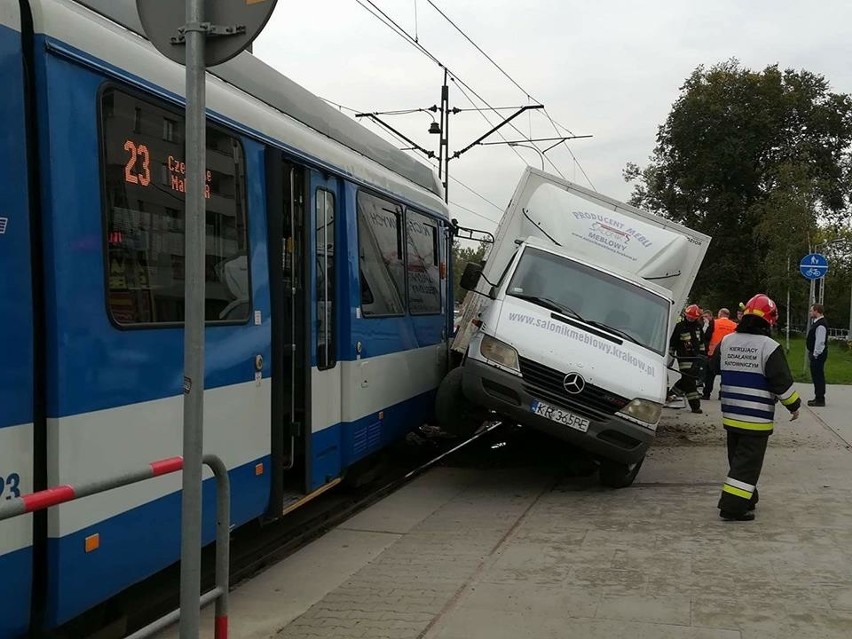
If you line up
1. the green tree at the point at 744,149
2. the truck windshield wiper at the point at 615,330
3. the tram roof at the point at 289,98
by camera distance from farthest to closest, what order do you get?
the green tree at the point at 744,149, the truck windshield wiper at the point at 615,330, the tram roof at the point at 289,98

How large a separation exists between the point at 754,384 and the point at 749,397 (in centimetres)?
11

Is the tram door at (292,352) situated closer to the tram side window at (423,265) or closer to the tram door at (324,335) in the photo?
the tram door at (324,335)

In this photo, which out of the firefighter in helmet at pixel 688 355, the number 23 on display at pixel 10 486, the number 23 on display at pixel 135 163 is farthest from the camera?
the firefighter in helmet at pixel 688 355

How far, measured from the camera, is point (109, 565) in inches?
155

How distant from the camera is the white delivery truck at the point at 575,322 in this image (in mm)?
7914

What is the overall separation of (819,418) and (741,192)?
38.7 m

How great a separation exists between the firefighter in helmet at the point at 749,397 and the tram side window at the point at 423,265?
3.27 meters

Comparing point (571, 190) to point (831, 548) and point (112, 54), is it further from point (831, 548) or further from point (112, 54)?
point (112, 54)

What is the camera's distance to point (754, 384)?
23.7ft

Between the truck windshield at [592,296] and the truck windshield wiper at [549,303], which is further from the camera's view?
the truck windshield at [592,296]

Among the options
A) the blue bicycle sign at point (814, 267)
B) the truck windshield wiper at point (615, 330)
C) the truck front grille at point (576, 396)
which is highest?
the blue bicycle sign at point (814, 267)

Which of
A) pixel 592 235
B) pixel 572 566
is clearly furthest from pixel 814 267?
pixel 572 566

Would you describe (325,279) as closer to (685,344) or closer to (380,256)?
(380,256)

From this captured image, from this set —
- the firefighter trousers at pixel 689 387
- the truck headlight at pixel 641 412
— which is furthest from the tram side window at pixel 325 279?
the firefighter trousers at pixel 689 387
